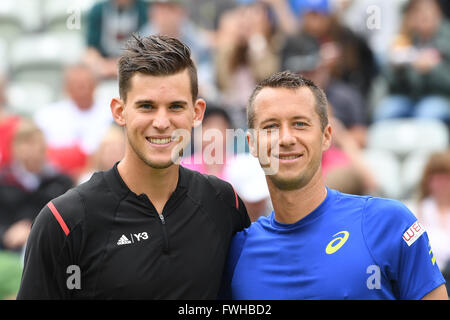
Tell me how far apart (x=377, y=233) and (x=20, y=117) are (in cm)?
544

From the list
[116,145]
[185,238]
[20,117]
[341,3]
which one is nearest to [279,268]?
[185,238]

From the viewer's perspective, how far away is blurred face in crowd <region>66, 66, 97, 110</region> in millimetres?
7496

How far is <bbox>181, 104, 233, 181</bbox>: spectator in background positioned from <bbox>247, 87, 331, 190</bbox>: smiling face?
268cm

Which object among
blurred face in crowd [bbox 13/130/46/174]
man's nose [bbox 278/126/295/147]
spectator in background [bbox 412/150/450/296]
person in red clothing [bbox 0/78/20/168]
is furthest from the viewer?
person in red clothing [bbox 0/78/20/168]

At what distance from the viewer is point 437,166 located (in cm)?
587

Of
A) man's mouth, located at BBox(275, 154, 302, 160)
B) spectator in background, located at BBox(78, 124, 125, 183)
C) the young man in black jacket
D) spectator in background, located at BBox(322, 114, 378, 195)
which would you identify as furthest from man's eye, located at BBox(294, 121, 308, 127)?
spectator in background, located at BBox(78, 124, 125, 183)

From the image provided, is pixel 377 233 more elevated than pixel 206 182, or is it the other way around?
pixel 206 182

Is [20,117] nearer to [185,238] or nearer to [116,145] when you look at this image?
[116,145]

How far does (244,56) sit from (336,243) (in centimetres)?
498

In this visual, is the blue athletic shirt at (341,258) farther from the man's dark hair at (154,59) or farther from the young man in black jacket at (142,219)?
the man's dark hair at (154,59)

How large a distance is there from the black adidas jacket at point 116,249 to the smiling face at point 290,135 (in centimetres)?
45

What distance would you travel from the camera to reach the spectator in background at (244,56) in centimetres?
782

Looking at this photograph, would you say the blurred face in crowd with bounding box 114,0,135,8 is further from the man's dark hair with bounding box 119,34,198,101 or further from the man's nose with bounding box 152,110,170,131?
the man's nose with bounding box 152,110,170,131

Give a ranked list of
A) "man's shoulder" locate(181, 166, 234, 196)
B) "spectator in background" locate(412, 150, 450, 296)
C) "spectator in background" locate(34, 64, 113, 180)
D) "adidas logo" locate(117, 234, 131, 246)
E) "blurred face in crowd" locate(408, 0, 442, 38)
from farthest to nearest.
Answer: "blurred face in crowd" locate(408, 0, 442, 38) → "spectator in background" locate(34, 64, 113, 180) → "spectator in background" locate(412, 150, 450, 296) → "man's shoulder" locate(181, 166, 234, 196) → "adidas logo" locate(117, 234, 131, 246)
